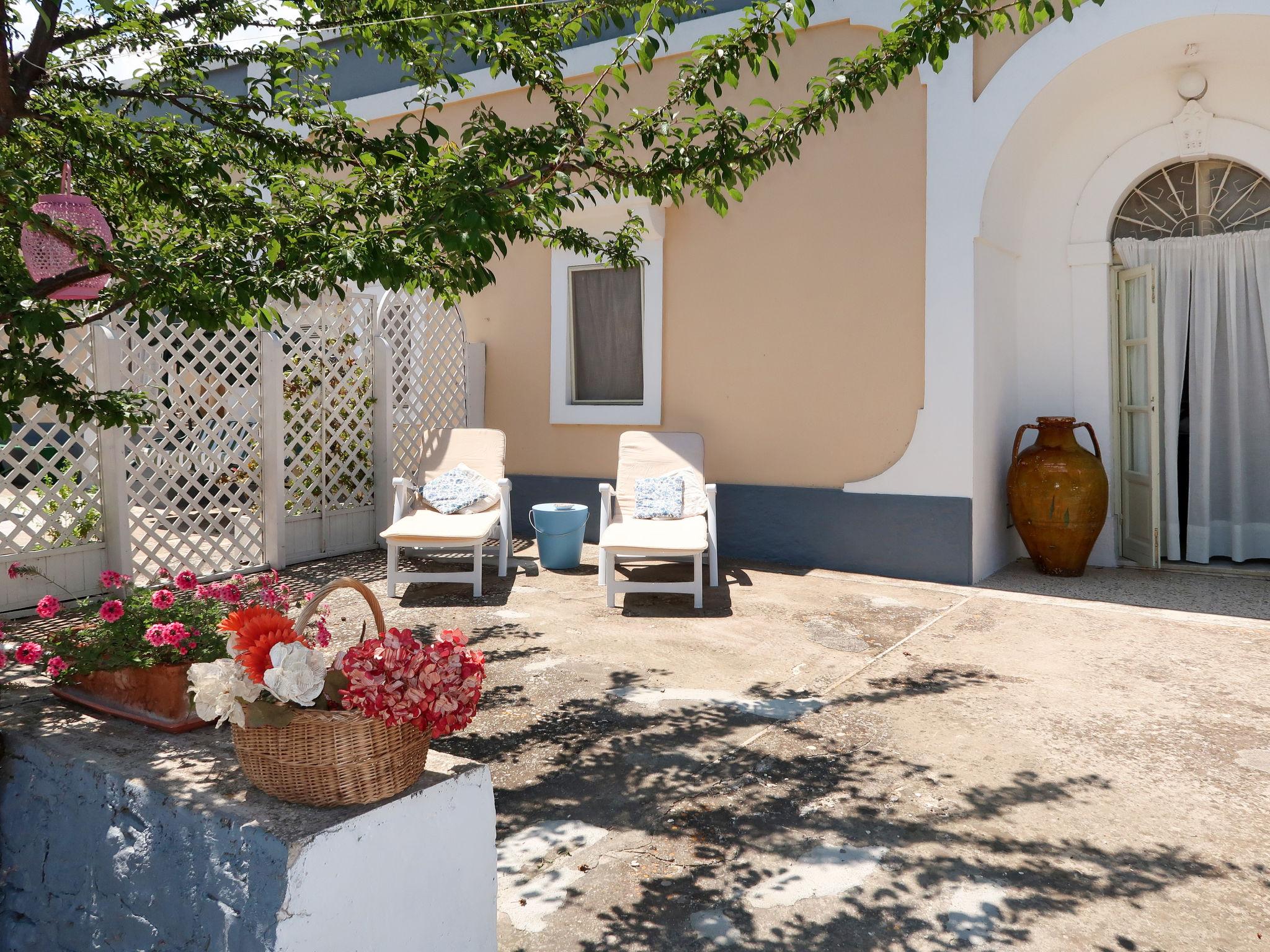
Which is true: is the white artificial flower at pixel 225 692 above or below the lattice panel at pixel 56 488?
below

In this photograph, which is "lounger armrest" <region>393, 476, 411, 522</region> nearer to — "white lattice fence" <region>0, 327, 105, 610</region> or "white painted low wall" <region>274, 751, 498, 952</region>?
"white lattice fence" <region>0, 327, 105, 610</region>

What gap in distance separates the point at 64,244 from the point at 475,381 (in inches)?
189

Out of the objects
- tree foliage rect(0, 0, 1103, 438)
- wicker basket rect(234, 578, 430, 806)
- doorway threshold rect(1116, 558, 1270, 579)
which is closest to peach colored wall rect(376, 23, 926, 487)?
doorway threshold rect(1116, 558, 1270, 579)

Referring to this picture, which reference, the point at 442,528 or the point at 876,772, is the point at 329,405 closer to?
the point at 442,528

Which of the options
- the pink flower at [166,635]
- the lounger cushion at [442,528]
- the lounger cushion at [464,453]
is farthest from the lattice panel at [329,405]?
the pink flower at [166,635]

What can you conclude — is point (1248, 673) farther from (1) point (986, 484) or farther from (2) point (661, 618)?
(2) point (661, 618)

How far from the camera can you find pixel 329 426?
20.9 feet

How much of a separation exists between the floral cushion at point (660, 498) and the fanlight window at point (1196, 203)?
10.7 ft

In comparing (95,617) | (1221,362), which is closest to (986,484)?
(1221,362)

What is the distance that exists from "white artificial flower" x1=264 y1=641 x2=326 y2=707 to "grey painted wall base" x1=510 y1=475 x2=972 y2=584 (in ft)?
15.1

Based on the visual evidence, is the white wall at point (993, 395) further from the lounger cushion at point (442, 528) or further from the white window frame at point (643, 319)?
the lounger cushion at point (442, 528)

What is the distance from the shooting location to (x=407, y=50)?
316 centimetres

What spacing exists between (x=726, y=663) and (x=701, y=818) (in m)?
1.47

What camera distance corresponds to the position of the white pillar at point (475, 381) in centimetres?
721
